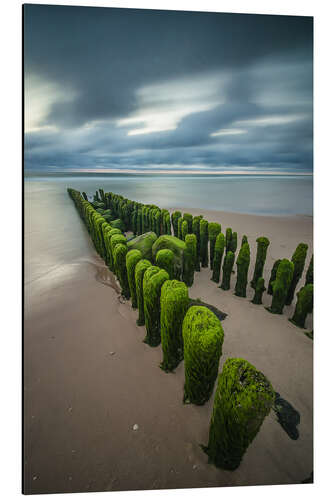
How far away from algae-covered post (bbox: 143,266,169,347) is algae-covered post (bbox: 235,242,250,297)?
5.44 ft

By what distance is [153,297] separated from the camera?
2.24 m

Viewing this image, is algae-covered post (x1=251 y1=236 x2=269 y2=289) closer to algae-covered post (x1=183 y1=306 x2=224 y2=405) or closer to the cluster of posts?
the cluster of posts

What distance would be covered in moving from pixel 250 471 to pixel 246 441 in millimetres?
545

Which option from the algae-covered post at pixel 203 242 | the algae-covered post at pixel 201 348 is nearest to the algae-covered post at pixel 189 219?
the algae-covered post at pixel 203 242

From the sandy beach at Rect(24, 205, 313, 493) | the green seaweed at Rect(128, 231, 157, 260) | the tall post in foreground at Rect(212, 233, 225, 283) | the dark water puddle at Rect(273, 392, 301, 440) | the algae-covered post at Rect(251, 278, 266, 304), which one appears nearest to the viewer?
the sandy beach at Rect(24, 205, 313, 493)

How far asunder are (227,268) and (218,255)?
1.05 feet

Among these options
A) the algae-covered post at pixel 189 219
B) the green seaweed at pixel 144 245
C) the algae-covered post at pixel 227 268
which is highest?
the algae-covered post at pixel 189 219

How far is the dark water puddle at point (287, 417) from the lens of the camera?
1828mm

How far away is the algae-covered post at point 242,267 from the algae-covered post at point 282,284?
0.50 meters

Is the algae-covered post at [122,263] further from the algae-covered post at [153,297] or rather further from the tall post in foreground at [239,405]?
the tall post in foreground at [239,405]

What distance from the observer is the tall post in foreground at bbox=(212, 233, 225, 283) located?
3.87 metres

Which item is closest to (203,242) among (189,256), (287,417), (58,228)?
(189,256)

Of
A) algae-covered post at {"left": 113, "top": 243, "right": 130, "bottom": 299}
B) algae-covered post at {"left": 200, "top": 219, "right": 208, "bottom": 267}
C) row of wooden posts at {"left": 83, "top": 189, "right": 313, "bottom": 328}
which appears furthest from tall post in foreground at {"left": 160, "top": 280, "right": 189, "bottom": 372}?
algae-covered post at {"left": 200, "top": 219, "right": 208, "bottom": 267}
